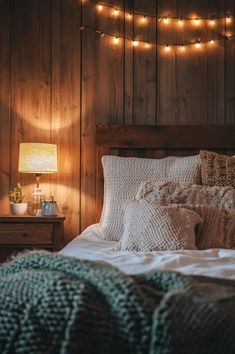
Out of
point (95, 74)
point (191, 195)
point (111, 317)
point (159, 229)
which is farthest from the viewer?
point (95, 74)

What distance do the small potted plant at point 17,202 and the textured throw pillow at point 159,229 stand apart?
1032mm

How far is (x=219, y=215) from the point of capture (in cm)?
206

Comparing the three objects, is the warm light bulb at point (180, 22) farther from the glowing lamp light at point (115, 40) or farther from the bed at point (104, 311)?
the bed at point (104, 311)

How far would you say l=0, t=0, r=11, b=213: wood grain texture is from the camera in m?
3.00

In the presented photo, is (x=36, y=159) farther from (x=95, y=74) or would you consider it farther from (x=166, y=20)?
(x=166, y=20)

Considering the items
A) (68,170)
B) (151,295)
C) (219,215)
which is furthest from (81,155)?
(151,295)

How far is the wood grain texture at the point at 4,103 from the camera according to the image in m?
3.00

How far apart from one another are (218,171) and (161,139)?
0.56 meters

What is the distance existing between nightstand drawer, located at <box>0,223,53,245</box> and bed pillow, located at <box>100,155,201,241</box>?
0.38m

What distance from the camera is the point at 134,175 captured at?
2596 mm

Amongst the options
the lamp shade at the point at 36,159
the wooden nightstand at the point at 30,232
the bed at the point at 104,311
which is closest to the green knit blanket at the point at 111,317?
the bed at the point at 104,311

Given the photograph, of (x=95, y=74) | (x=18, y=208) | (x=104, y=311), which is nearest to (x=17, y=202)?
(x=18, y=208)

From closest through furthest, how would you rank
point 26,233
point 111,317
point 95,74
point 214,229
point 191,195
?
point 111,317 → point 214,229 → point 191,195 → point 26,233 → point 95,74

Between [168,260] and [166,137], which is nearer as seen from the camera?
[168,260]
